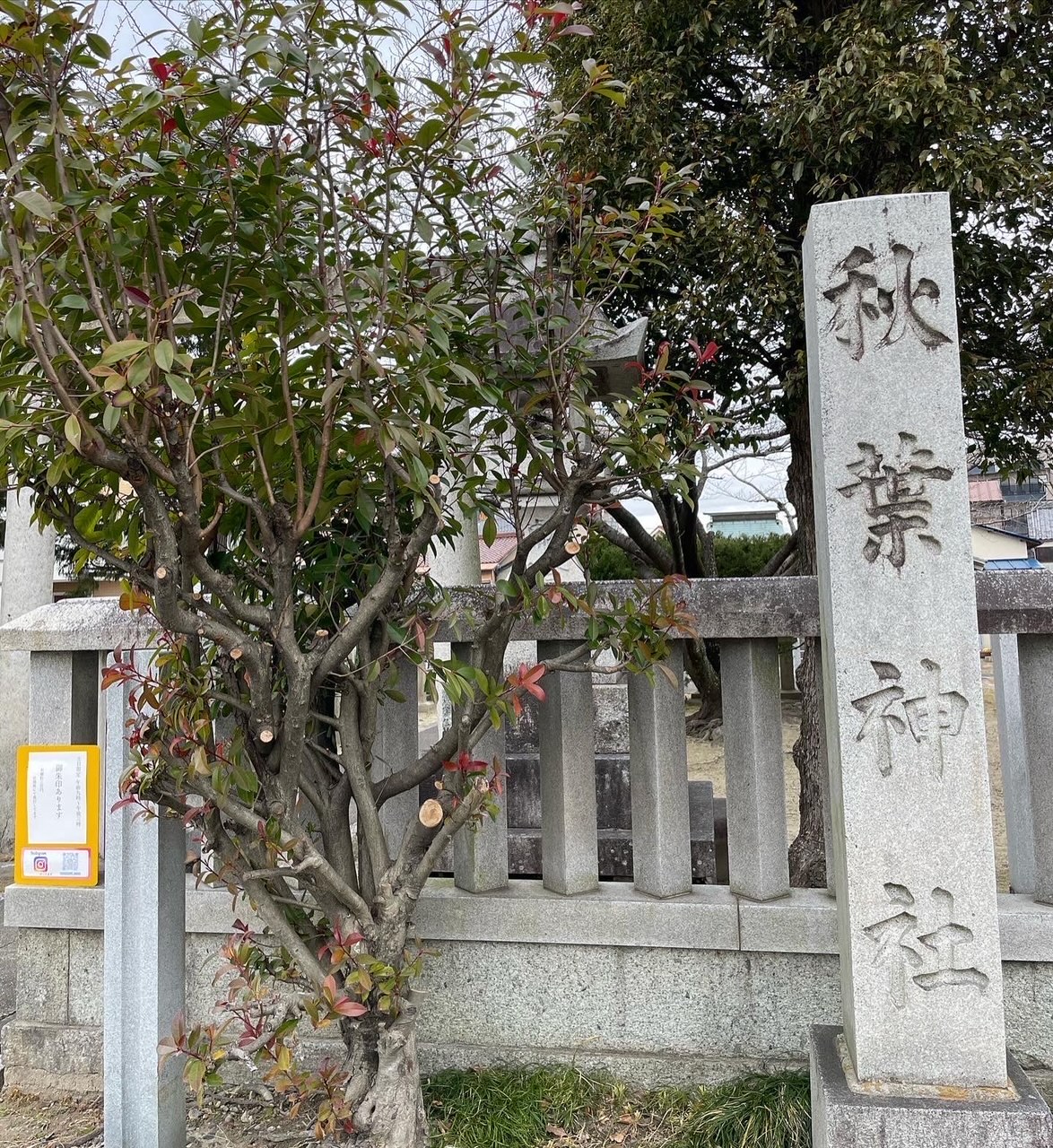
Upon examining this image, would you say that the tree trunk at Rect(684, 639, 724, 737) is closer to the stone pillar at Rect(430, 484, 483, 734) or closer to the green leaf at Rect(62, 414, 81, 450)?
the stone pillar at Rect(430, 484, 483, 734)

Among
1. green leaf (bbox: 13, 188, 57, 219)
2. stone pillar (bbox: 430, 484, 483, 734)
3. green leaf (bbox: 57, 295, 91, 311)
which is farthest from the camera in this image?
stone pillar (bbox: 430, 484, 483, 734)

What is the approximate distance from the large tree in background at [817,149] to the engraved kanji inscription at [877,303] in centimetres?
170

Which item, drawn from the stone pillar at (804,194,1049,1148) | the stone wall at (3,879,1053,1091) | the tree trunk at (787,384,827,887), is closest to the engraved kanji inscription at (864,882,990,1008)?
the stone pillar at (804,194,1049,1148)

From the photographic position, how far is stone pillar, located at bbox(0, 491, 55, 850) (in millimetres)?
7004

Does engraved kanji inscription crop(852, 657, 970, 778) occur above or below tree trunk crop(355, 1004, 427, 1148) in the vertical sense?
above

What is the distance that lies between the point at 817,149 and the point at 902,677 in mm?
2790

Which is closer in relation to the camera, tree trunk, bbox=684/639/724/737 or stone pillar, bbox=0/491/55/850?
stone pillar, bbox=0/491/55/850

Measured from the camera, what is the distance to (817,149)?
12.8 ft

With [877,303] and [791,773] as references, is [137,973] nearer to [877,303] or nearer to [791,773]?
[877,303]

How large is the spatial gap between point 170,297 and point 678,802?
220 cm

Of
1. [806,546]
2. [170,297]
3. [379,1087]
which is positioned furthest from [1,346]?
[806,546]

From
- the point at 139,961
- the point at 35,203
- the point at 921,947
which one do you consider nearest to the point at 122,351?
the point at 35,203

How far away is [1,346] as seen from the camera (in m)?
2.14

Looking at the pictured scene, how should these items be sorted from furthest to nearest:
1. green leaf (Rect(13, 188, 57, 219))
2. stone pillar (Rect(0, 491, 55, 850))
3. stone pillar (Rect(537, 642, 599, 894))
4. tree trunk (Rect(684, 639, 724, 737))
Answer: tree trunk (Rect(684, 639, 724, 737))
stone pillar (Rect(0, 491, 55, 850))
stone pillar (Rect(537, 642, 599, 894))
green leaf (Rect(13, 188, 57, 219))
